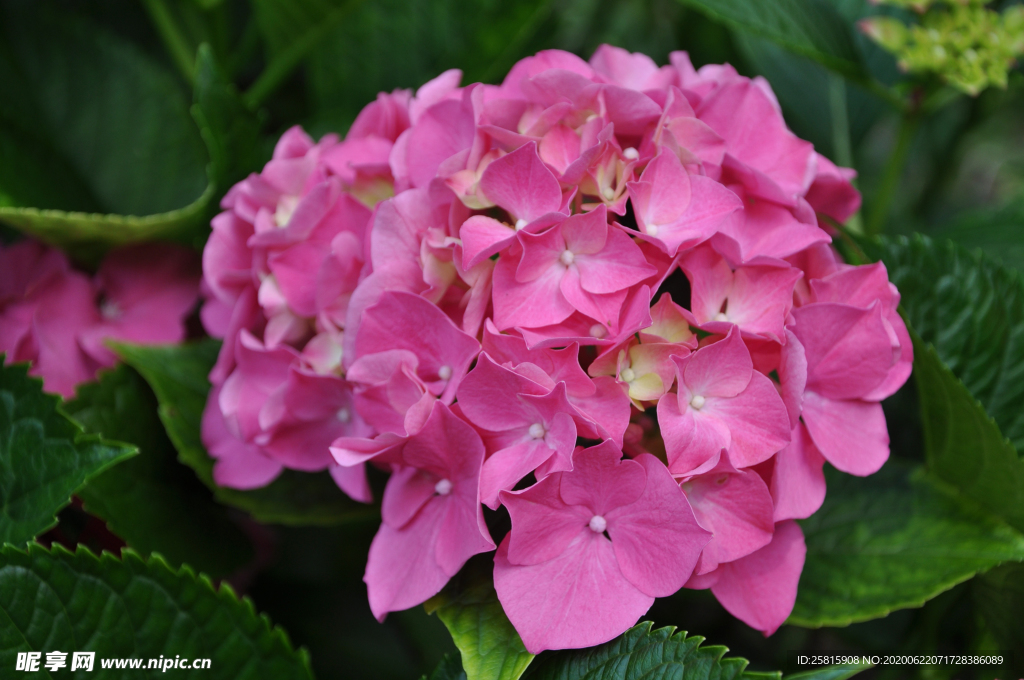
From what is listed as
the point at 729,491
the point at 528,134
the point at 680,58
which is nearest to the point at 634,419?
the point at 729,491

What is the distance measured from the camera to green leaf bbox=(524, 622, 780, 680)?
18.2 inches

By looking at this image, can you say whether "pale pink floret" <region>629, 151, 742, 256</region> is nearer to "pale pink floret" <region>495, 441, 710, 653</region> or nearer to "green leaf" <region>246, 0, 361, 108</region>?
"pale pink floret" <region>495, 441, 710, 653</region>

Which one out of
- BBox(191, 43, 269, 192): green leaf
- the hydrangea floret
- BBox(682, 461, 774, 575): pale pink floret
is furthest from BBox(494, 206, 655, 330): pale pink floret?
BBox(191, 43, 269, 192): green leaf

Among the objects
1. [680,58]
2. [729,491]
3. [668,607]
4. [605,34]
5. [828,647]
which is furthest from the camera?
[605,34]

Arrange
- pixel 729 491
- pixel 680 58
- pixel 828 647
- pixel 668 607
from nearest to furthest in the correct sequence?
pixel 729 491 < pixel 680 58 < pixel 668 607 < pixel 828 647

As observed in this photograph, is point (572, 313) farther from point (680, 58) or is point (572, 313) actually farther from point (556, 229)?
point (680, 58)

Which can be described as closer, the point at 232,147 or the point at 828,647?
the point at 232,147

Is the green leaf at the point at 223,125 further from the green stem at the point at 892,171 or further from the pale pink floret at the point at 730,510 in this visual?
the green stem at the point at 892,171

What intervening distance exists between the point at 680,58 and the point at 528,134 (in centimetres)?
18

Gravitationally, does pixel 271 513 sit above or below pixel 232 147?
below

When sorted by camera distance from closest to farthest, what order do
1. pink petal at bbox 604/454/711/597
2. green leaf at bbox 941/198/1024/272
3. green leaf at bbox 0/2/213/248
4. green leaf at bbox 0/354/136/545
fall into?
pink petal at bbox 604/454/711/597 < green leaf at bbox 0/354/136/545 < green leaf at bbox 941/198/1024/272 < green leaf at bbox 0/2/213/248

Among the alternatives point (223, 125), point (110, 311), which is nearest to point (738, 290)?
point (223, 125)

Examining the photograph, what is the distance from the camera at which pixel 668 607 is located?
0.74 m

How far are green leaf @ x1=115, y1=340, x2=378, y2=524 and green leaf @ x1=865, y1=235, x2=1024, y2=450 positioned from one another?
50 centimetres
